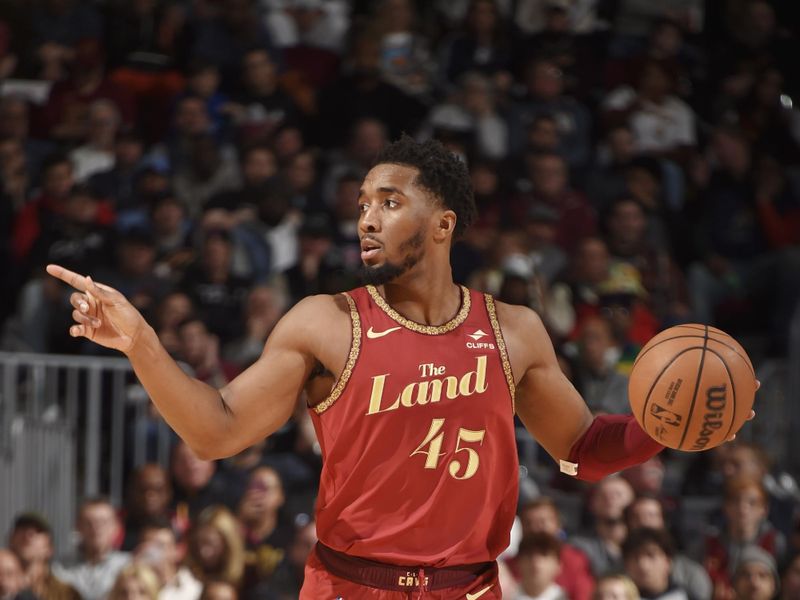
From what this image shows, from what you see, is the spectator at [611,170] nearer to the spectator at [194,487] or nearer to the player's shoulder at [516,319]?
the spectator at [194,487]

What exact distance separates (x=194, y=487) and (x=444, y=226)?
3969mm

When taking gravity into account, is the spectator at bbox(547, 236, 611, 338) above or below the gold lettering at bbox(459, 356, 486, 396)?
below

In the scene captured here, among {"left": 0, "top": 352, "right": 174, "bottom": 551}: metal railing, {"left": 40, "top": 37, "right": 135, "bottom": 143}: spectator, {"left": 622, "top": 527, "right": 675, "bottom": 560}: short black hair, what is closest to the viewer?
{"left": 622, "top": 527, "right": 675, "bottom": 560}: short black hair

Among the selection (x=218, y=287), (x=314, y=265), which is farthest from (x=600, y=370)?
(x=218, y=287)

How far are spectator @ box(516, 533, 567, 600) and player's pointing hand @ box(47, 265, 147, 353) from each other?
3.84m

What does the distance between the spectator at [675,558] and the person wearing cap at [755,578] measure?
6.8 inches

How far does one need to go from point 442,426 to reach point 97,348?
4.77 metres

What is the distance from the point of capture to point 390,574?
3.72m

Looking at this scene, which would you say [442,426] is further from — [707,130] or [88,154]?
[707,130]

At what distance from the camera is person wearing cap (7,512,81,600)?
702cm

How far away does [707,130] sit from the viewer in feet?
33.5

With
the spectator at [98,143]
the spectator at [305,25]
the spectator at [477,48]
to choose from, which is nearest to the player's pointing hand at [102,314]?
the spectator at [98,143]

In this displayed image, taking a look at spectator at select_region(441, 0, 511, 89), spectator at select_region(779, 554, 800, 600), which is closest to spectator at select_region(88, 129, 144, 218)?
spectator at select_region(441, 0, 511, 89)

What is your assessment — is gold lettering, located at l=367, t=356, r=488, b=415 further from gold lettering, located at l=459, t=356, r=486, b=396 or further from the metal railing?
the metal railing
